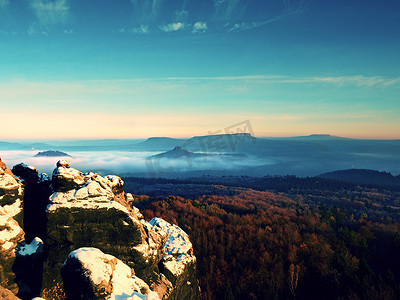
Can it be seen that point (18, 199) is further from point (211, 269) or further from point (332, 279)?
point (332, 279)

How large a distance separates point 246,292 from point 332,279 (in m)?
13.4

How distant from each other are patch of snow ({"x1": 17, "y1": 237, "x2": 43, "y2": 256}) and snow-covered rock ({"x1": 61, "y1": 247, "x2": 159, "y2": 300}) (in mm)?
6284

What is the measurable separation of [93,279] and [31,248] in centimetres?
879

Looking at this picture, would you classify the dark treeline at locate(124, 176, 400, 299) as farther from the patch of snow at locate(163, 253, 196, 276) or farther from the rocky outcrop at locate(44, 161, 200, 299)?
the rocky outcrop at locate(44, 161, 200, 299)

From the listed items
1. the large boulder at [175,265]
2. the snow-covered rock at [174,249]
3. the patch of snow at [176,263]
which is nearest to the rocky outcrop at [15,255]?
the large boulder at [175,265]

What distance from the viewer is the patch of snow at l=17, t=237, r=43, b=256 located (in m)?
16.6

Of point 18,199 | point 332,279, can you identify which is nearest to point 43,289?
point 18,199

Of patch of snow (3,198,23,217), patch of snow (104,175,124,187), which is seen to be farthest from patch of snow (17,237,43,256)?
patch of snow (104,175,124,187)

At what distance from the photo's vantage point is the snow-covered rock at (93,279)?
12.1m

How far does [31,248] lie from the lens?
1717 cm

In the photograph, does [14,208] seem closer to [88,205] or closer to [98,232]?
[88,205]

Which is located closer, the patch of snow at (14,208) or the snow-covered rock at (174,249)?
the patch of snow at (14,208)

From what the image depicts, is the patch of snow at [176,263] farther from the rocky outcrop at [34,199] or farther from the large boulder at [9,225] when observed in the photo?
the large boulder at [9,225]

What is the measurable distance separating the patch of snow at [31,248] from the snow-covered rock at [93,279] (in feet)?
20.6
